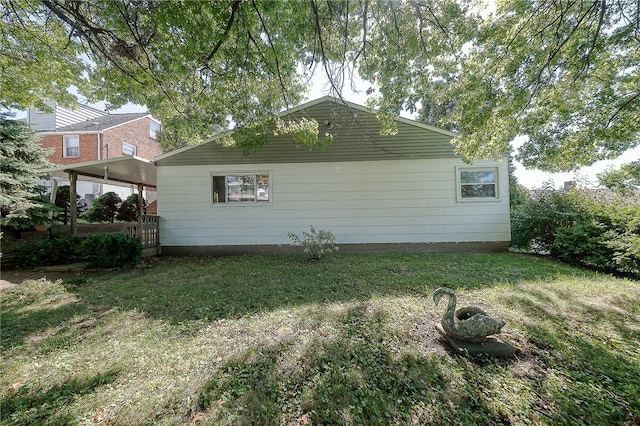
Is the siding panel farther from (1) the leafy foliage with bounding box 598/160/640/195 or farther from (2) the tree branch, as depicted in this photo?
(2) the tree branch

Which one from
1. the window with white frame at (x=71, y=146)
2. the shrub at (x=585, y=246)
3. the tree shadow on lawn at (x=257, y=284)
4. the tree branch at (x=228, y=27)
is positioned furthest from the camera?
the window with white frame at (x=71, y=146)

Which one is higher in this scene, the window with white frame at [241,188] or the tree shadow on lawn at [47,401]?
the window with white frame at [241,188]

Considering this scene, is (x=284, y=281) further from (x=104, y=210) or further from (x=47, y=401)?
(x=104, y=210)

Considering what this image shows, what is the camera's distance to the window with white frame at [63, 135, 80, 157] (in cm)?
1614

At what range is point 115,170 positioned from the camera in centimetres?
848

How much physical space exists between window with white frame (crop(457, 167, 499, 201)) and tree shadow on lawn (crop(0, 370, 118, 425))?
9.22m

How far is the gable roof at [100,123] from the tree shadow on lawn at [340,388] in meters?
20.5

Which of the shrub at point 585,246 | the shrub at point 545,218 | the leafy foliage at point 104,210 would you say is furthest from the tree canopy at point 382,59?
the leafy foliage at point 104,210

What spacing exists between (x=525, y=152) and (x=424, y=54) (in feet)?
11.8

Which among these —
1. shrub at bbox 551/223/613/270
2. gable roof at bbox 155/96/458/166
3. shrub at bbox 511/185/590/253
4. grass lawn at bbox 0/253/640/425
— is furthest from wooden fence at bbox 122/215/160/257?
shrub at bbox 511/185/590/253

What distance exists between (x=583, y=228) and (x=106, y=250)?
42.1 ft

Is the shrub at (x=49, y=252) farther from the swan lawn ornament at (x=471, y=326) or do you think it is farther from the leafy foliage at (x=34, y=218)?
the swan lawn ornament at (x=471, y=326)

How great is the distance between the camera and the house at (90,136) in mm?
16000

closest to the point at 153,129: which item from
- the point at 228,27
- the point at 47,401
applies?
the point at 228,27
